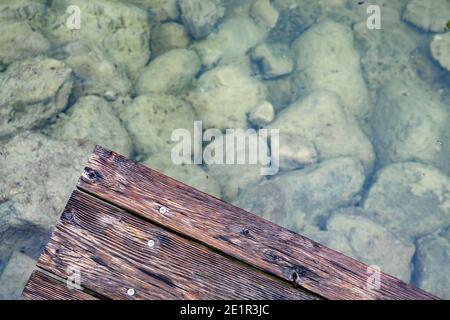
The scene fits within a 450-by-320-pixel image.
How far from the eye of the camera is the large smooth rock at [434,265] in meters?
6.28

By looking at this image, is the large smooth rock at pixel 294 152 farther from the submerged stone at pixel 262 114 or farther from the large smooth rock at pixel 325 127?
the submerged stone at pixel 262 114

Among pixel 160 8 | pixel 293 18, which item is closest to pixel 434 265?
pixel 293 18

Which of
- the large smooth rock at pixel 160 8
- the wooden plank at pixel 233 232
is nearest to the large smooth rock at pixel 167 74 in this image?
the large smooth rock at pixel 160 8

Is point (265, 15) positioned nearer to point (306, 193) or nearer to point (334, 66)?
point (334, 66)

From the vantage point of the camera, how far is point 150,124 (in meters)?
6.26

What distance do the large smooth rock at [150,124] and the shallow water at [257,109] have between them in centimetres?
2

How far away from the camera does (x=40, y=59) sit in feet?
18.3

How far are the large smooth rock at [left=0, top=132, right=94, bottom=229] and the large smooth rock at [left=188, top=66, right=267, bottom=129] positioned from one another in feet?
8.13

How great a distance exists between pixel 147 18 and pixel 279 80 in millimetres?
2889

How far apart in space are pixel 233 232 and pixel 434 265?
5.50 m

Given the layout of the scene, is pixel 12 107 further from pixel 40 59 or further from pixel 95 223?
pixel 95 223

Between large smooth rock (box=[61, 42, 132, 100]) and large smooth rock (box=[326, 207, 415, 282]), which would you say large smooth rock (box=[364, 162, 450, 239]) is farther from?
large smooth rock (box=[61, 42, 132, 100])

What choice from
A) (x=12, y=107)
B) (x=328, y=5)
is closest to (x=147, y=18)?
(x=12, y=107)

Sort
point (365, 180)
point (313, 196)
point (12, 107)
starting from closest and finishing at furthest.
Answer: point (12, 107) < point (313, 196) < point (365, 180)
